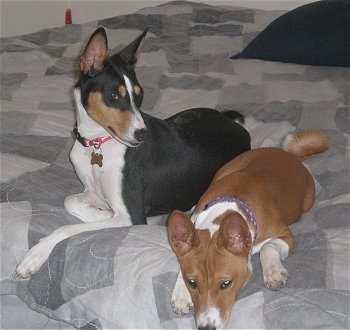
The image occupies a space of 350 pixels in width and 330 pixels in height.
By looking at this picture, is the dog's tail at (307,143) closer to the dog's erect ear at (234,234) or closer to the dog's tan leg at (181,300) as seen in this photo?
the dog's erect ear at (234,234)

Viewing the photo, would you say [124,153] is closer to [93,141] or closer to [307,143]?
[93,141]

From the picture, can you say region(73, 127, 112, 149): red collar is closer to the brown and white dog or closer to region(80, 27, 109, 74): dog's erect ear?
region(80, 27, 109, 74): dog's erect ear

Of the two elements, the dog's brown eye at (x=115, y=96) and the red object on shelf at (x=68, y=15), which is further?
the red object on shelf at (x=68, y=15)

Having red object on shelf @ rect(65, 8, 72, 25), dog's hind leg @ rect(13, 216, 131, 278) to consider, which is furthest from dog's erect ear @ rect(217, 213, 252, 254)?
red object on shelf @ rect(65, 8, 72, 25)

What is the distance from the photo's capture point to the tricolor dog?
260 centimetres

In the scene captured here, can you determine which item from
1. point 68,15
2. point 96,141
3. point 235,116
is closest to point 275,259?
point 96,141

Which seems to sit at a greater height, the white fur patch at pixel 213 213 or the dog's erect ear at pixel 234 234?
the dog's erect ear at pixel 234 234

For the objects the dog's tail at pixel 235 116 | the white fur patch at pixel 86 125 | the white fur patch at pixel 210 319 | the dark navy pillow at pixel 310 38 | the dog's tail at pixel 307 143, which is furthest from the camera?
the dark navy pillow at pixel 310 38

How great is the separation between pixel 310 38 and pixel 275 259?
2449 mm

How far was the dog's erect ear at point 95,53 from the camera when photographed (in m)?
2.59

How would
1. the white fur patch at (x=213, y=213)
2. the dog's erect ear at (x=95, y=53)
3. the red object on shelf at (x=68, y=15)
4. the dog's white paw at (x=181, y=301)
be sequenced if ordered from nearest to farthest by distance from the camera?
the dog's white paw at (x=181, y=301) → the white fur patch at (x=213, y=213) → the dog's erect ear at (x=95, y=53) → the red object on shelf at (x=68, y=15)

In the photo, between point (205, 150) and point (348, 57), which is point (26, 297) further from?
point (348, 57)

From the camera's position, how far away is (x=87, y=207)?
275cm

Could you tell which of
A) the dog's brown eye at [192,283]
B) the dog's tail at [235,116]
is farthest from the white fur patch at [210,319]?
the dog's tail at [235,116]
